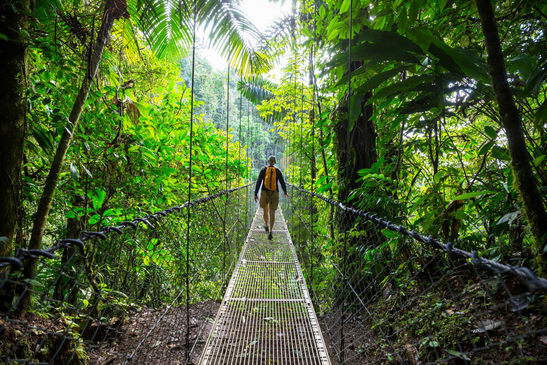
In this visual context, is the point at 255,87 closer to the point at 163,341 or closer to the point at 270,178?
the point at 270,178

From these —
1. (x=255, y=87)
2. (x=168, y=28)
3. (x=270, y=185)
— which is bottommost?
(x=270, y=185)

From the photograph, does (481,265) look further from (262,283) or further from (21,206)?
(262,283)

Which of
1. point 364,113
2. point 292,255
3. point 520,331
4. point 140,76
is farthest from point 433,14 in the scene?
point 140,76

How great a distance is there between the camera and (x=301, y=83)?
3770 mm

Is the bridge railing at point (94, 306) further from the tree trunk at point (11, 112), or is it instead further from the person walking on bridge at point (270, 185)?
the person walking on bridge at point (270, 185)

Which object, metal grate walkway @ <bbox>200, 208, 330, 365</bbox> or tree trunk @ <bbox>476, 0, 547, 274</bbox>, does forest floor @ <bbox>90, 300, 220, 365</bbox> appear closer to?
metal grate walkway @ <bbox>200, 208, 330, 365</bbox>

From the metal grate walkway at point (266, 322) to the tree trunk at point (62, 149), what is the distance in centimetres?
78

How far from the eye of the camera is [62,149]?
1.09m

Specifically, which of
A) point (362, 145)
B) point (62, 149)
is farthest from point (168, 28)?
point (362, 145)

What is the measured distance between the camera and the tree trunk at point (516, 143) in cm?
52

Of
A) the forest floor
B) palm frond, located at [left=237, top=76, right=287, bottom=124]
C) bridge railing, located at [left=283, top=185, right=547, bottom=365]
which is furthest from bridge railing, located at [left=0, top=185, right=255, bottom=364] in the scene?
palm frond, located at [left=237, top=76, right=287, bottom=124]

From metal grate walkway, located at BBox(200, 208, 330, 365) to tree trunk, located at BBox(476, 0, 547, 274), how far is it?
952 mm

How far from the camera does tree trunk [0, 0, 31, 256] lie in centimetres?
96

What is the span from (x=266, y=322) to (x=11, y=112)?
Result: 4.64ft
